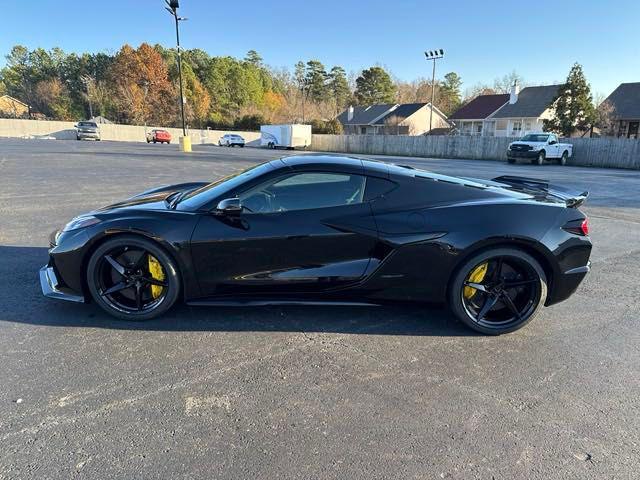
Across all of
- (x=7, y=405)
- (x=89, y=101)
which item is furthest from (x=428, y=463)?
(x=89, y=101)

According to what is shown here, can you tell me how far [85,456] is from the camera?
2.04m

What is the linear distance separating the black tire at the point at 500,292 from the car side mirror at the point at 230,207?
5.97 ft

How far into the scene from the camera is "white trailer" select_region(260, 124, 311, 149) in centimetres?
4216

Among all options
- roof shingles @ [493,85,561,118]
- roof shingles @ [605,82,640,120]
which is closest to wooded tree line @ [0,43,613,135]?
roof shingles @ [493,85,561,118]

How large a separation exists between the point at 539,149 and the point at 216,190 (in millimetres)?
27236

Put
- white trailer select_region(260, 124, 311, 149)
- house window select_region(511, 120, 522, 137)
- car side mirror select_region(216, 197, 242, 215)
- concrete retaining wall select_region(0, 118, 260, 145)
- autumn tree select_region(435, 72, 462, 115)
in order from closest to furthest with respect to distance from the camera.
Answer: car side mirror select_region(216, 197, 242, 215) → white trailer select_region(260, 124, 311, 149) → house window select_region(511, 120, 522, 137) → concrete retaining wall select_region(0, 118, 260, 145) → autumn tree select_region(435, 72, 462, 115)

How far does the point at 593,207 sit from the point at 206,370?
34.0 ft

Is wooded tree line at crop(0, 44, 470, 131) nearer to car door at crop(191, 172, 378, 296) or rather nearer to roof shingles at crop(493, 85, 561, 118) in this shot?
roof shingles at crop(493, 85, 561, 118)

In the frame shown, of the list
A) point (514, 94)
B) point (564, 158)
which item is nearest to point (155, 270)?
point (564, 158)

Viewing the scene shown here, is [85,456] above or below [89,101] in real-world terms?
below

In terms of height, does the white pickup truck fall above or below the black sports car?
above

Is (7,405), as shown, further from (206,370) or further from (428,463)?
(428,463)

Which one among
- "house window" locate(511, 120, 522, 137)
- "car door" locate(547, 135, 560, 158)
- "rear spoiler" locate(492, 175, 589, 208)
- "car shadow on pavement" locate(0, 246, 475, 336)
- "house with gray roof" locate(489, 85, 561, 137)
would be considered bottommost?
"car shadow on pavement" locate(0, 246, 475, 336)

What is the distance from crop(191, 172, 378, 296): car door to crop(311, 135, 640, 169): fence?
101 ft
